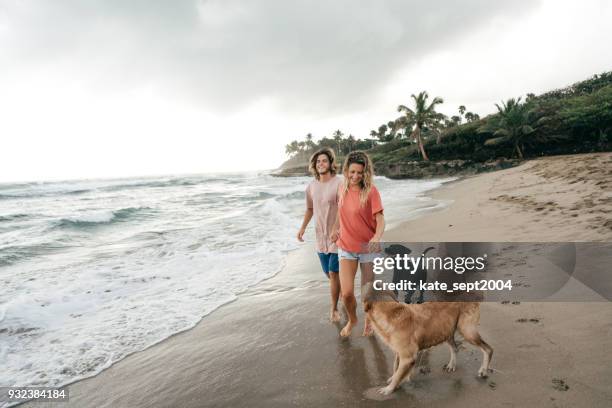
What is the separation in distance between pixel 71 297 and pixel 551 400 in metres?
7.42

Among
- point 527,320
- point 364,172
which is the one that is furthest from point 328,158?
point 527,320

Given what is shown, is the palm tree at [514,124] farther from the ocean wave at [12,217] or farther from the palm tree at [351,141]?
the palm tree at [351,141]

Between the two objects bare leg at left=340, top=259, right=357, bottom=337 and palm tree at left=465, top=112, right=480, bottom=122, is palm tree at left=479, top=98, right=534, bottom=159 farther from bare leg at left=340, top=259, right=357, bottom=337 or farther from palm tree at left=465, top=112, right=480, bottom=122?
palm tree at left=465, top=112, right=480, bottom=122

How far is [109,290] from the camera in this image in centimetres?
655

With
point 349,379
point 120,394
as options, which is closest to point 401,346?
point 349,379

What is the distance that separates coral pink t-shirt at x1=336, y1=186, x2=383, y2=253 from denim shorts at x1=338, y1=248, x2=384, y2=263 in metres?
0.06

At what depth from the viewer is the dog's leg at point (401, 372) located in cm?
246

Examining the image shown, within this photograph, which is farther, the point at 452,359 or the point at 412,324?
the point at 452,359

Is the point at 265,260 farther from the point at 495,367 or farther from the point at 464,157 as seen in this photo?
the point at 464,157

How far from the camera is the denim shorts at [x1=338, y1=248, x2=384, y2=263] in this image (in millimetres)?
3375

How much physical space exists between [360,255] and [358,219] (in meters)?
0.42

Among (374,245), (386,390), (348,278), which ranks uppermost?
(374,245)

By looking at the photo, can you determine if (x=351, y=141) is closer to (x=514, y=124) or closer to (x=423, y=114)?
(x=423, y=114)

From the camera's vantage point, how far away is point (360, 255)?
3.45 metres
